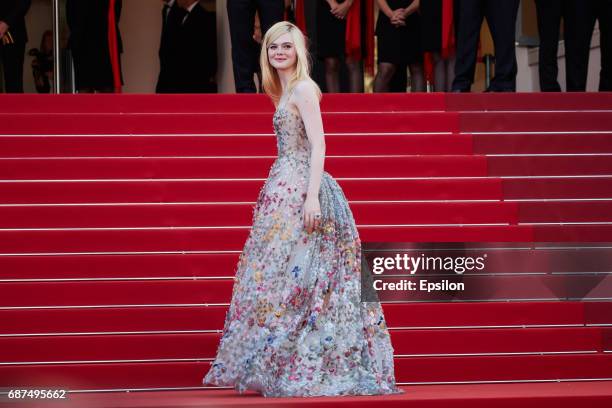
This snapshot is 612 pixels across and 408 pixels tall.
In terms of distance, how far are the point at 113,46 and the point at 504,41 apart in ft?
11.8

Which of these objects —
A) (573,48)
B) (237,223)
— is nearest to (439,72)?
(573,48)

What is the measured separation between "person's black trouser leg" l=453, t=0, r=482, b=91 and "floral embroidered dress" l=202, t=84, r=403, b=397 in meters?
3.88

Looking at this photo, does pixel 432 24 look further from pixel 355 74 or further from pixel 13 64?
pixel 13 64

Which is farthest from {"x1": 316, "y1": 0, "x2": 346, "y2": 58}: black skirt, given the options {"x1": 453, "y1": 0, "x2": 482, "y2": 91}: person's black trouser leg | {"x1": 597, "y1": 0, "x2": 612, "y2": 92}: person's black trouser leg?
{"x1": 597, "y1": 0, "x2": 612, "y2": 92}: person's black trouser leg

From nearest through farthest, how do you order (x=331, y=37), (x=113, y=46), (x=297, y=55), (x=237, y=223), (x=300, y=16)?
(x=297, y=55) < (x=237, y=223) < (x=331, y=37) < (x=113, y=46) < (x=300, y=16)

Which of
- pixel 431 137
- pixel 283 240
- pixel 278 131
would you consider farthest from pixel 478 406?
pixel 431 137

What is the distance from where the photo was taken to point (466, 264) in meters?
8.22

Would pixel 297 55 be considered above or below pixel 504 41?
below

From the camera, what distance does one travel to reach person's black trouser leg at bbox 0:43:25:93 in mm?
11797

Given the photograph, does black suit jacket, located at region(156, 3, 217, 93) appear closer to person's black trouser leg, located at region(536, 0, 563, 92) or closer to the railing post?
the railing post

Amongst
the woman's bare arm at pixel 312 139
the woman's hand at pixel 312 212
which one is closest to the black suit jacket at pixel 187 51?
the woman's bare arm at pixel 312 139

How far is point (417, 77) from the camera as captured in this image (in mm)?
11336

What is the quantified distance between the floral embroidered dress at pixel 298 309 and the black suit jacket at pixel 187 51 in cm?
641

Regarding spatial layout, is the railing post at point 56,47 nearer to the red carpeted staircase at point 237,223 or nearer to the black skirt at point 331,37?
the black skirt at point 331,37
